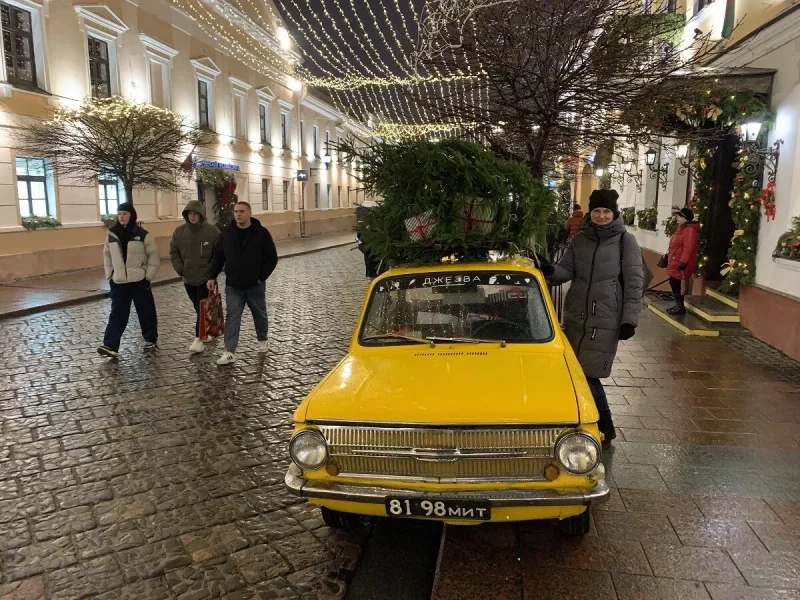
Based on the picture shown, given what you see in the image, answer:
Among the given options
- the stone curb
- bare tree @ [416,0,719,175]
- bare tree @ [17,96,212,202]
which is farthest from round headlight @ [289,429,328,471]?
bare tree @ [17,96,212,202]

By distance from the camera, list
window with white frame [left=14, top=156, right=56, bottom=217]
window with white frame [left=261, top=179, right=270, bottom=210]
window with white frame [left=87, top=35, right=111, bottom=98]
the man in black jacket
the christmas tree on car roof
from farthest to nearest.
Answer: window with white frame [left=261, top=179, right=270, bottom=210]
window with white frame [left=87, top=35, right=111, bottom=98]
window with white frame [left=14, top=156, right=56, bottom=217]
the man in black jacket
the christmas tree on car roof

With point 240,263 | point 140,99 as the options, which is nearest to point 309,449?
point 240,263

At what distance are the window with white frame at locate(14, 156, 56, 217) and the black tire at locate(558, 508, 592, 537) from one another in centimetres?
1560

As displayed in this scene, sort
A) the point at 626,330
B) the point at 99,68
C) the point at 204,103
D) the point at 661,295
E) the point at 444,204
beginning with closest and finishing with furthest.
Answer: the point at 444,204 → the point at 626,330 → the point at 661,295 → the point at 99,68 → the point at 204,103

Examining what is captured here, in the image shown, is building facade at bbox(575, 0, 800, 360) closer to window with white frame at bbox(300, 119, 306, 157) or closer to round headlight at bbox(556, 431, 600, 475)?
round headlight at bbox(556, 431, 600, 475)

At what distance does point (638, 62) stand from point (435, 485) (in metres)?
7.34

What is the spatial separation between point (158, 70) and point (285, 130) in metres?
13.5

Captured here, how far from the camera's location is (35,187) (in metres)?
15.2

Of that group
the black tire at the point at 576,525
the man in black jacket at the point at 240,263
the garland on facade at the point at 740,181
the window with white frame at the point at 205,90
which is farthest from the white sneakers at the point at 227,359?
the window with white frame at the point at 205,90

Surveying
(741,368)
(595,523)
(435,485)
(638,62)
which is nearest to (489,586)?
(435,485)

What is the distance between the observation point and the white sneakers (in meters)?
7.48

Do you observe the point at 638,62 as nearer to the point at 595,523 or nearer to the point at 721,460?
the point at 721,460

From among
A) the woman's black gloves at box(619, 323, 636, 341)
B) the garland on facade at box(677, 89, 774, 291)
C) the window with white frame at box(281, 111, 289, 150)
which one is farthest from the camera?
the window with white frame at box(281, 111, 289, 150)

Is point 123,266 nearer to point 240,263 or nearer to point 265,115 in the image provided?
point 240,263
